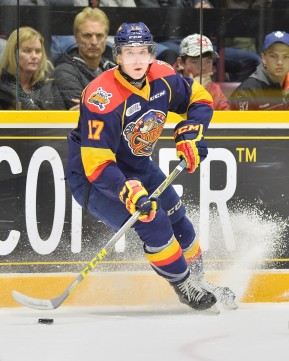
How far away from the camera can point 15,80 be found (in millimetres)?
5367

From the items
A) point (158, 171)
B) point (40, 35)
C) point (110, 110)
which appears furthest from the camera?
point (40, 35)

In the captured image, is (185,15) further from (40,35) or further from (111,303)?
(111,303)

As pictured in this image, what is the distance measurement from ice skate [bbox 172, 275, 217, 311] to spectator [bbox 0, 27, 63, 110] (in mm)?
1179

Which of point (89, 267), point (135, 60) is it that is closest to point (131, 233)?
point (89, 267)

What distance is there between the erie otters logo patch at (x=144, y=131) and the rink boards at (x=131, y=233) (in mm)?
661

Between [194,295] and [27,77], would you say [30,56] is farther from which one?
[194,295]

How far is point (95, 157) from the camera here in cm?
453

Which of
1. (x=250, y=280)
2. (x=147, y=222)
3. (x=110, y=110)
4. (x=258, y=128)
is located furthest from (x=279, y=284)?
(x=110, y=110)

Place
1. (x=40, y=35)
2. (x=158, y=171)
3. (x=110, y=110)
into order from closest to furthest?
(x=110, y=110) < (x=158, y=171) < (x=40, y=35)

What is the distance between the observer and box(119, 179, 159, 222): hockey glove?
4.44m

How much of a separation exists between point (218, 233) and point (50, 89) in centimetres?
112

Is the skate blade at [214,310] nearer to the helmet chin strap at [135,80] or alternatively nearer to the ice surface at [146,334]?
the ice surface at [146,334]

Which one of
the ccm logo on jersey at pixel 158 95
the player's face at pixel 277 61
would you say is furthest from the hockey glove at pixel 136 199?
the player's face at pixel 277 61

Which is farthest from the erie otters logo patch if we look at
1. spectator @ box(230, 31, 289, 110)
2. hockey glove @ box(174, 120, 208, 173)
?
spectator @ box(230, 31, 289, 110)
